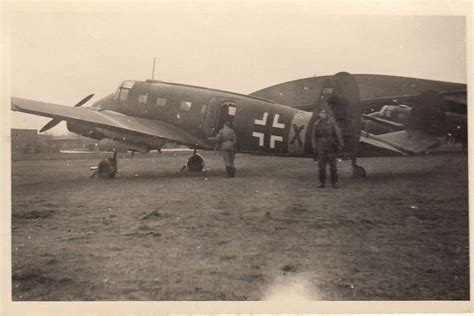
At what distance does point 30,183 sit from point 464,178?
9.16ft

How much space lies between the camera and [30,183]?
111 inches

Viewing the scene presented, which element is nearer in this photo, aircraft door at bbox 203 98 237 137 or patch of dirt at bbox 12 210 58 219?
patch of dirt at bbox 12 210 58 219

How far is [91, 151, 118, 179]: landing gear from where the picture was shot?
303 centimetres

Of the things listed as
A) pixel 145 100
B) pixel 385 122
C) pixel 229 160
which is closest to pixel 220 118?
pixel 229 160

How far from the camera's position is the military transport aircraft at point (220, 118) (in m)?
2.91

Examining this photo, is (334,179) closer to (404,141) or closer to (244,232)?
(404,141)

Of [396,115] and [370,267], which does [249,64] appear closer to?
[396,115]

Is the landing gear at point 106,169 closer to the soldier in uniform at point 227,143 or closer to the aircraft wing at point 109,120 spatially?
the aircraft wing at point 109,120

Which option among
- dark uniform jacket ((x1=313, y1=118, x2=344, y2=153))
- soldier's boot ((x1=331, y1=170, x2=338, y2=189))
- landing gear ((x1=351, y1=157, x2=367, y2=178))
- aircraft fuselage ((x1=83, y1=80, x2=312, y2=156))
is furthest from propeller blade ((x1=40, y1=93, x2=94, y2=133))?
landing gear ((x1=351, y1=157, x2=367, y2=178))

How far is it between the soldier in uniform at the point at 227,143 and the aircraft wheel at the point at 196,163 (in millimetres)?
157

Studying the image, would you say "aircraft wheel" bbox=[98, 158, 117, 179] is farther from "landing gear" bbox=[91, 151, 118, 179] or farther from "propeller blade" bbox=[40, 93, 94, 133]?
"propeller blade" bbox=[40, 93, 94, 133]

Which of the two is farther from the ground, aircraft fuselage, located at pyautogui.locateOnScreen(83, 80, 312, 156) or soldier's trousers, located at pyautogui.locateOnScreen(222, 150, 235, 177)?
aircraft fuselage, located at pyautogui.locateOnScreen(83, 80, 312, 156)

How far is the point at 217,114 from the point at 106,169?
852 mm

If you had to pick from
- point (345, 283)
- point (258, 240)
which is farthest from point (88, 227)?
point (345, 283)
